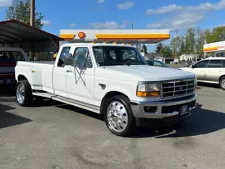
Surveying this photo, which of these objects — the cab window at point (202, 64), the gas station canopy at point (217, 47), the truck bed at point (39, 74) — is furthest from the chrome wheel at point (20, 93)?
the gas station canopy at point (217, 47)

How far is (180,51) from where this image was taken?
323 ft

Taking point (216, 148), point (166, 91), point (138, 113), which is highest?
point (166, 91)

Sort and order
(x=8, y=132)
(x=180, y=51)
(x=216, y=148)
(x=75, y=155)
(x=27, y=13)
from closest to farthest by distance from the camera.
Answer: (x=75, y=155), (x=216, y=148), (x=8, y=132), (x=27, y=13), (x=180, y=51)

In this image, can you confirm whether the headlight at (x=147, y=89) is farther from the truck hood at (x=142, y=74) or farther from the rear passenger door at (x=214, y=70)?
the rear passenger door at (x=214, y=70)

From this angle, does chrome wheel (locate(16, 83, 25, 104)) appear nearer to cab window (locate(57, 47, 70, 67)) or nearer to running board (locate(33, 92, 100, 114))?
running board (locate(33, 92, 100, 114))

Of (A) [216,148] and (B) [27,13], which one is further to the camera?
(B) [27,13]

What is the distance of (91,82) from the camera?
6047mm

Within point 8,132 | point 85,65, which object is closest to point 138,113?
point 85,65

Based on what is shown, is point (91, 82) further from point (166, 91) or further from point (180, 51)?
point (180, 51)

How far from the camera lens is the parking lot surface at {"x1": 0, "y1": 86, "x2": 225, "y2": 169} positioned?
165 inches

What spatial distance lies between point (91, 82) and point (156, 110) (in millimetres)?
1767

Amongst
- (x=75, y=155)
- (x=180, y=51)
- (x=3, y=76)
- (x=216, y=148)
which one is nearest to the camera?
(x=75, y=155)

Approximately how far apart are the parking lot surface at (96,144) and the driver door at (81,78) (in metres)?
0.70

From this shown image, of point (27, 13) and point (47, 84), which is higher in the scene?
point (27, 13)
